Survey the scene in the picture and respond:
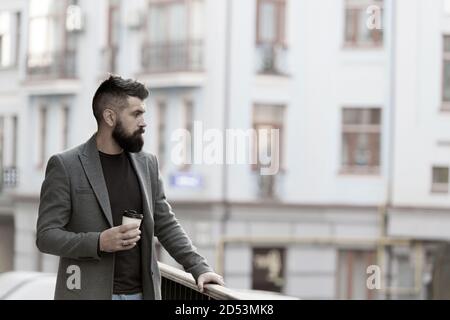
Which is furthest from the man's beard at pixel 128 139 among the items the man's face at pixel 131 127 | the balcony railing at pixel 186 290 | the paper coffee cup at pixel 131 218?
the balcony railing at pixel 186 290

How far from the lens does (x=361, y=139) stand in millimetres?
7418

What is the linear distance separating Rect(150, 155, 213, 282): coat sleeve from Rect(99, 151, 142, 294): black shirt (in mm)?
53

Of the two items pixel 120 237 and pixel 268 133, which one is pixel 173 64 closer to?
pixel 268 133

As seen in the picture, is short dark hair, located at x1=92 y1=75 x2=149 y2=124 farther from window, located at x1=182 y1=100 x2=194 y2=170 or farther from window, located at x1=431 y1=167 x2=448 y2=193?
window, located at x1=431 y1=167 x2=448 y2=193

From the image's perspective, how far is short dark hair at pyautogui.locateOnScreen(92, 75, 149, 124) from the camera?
1.74 metres

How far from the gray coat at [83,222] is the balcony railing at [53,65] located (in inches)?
204

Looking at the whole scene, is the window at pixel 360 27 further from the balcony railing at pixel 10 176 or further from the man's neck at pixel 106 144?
the man's neck at pixel 106 144

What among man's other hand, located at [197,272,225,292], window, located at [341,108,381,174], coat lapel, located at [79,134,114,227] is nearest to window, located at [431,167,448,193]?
window, located at [341,108,381,174]

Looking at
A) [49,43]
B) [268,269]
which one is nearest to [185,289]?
[49,43]

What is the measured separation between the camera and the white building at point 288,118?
281 inches
